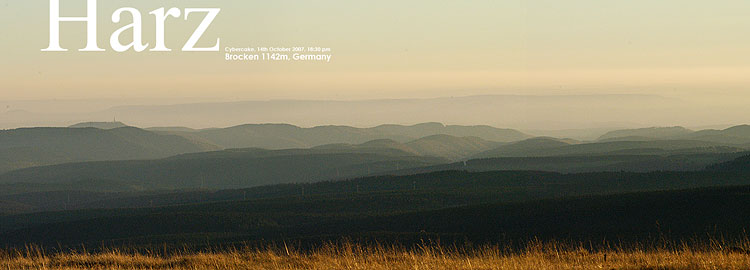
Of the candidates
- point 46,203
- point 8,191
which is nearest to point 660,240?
point 46,203

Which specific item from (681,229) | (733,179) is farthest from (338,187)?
(681,229)

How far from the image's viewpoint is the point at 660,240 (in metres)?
34.5

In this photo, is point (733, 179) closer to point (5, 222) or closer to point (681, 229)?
point (681, 229)

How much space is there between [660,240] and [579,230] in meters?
9.91

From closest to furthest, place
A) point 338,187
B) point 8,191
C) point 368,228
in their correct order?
point 368,228
point 338,187
point 8,191

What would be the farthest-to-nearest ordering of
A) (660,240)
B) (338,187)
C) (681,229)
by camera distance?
1. (338,187)
2. (681,229)
3. (660,240)

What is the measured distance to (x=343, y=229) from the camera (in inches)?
2267

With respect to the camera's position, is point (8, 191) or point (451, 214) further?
point (8, 191)

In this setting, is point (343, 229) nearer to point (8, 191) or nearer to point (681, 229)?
point (681, 229)

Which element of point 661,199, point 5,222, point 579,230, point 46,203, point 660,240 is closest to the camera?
point 660,240

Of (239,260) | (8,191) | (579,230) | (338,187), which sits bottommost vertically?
(8,191)

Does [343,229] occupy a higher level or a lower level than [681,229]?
lower

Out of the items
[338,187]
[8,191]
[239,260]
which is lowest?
[8,191]

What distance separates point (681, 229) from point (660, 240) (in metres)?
6.24
